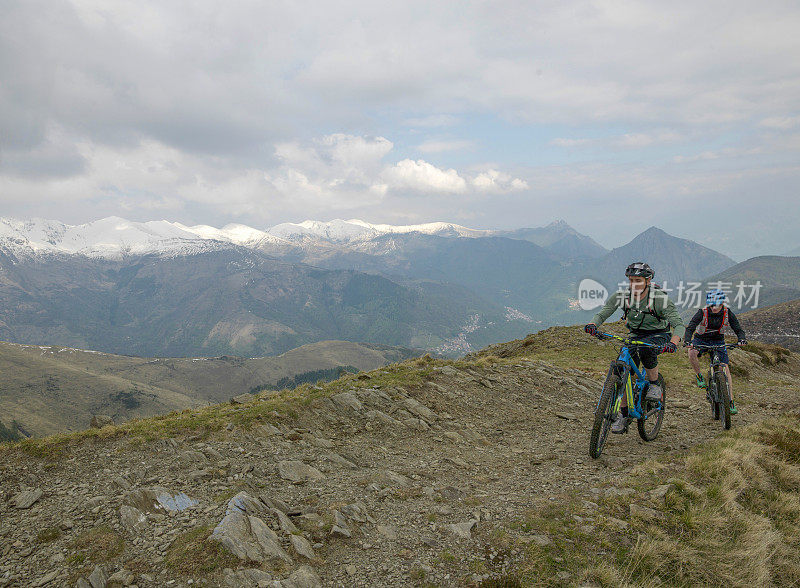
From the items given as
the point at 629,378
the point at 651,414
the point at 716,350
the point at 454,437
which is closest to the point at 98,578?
the point at 454,437

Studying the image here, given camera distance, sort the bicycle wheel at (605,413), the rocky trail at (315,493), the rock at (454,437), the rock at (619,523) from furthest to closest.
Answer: the rock at (454,437), the bicycle wheel at (605,413), the rock at (619,523), the rocky trail at (315,493)

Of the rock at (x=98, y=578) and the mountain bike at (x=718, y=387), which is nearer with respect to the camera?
the rock at (x=98, y=578)

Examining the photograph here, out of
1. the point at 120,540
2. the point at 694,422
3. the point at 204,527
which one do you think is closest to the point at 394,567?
the point at 204,527

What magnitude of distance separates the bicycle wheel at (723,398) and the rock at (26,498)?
15.9m

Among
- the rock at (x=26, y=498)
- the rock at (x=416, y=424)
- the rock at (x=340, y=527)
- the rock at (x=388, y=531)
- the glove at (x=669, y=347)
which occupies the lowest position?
the rock at (x=416, y=424)

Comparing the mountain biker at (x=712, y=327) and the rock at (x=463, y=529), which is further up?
the mountain biker at (x=712, y=327)

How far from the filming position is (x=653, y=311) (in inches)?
356

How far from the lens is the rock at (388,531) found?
5664mm

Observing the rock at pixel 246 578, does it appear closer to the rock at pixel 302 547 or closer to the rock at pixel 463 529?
the rock at pixel 302 547

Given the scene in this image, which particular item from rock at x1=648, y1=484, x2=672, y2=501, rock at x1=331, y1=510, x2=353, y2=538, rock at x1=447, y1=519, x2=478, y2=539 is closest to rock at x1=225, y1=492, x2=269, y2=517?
rock at x1=331, y1=510, x2=353, y2=538

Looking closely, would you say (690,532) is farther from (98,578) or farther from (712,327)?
(712,327)

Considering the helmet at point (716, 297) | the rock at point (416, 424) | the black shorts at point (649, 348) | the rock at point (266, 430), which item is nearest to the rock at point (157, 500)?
the rock at point (266, 430)

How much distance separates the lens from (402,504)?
673 cm

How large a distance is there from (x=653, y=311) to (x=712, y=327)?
4.88 m
